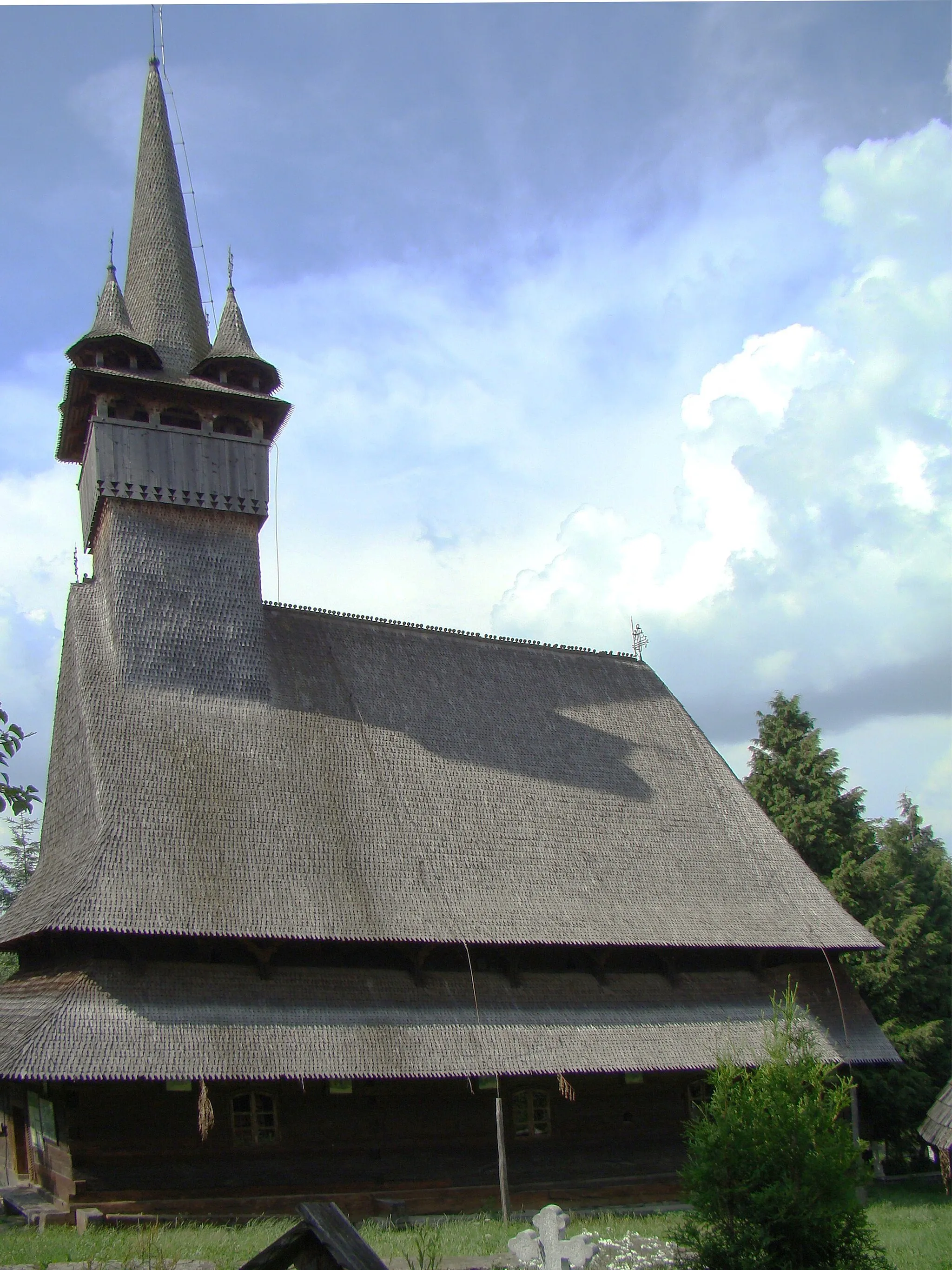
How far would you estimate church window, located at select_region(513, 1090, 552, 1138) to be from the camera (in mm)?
17484

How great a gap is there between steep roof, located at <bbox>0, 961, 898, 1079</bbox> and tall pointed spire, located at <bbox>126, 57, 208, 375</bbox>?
40.9 feet

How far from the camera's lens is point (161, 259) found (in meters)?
23.7

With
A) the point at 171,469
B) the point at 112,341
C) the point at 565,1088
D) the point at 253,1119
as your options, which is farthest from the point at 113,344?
the point at 565,1088

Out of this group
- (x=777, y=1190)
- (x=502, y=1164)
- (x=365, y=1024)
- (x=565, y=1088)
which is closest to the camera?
(x=777, y=1190)

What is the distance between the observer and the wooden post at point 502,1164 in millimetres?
15328

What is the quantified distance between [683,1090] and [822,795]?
40.8 ft

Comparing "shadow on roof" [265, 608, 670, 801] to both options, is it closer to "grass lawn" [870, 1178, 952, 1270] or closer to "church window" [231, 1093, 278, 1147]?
"church window" [231, 1093, 278, 1147]

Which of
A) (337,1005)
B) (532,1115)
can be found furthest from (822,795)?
(337,1005)

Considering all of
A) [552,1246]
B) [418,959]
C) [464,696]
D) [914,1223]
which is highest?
[464,696]

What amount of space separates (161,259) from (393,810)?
13445 millimetres

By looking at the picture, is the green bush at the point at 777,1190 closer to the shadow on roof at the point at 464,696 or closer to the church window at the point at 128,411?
the shadow on roof at the point at 464,696

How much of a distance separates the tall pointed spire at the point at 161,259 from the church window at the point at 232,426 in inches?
52.2

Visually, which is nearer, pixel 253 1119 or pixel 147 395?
pixel 253 1119

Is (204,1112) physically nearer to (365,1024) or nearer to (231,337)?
(365,1024)
